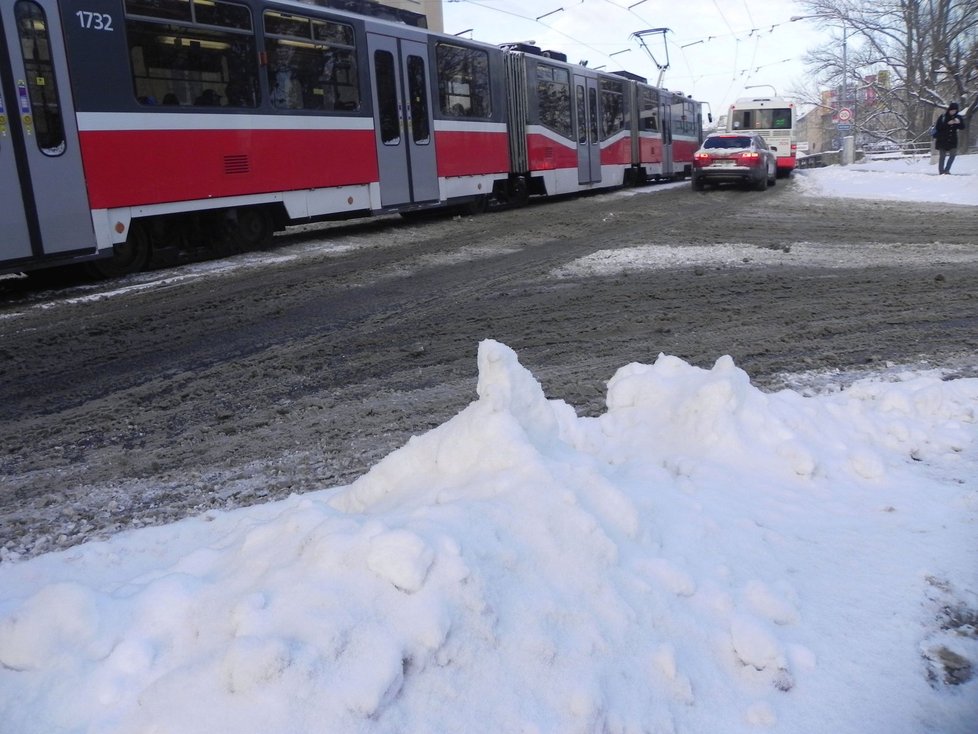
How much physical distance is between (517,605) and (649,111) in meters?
29.9

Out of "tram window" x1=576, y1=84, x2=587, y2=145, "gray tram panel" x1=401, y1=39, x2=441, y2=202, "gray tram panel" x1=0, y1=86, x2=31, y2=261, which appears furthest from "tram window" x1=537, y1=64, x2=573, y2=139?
"gray tram panel" x1=0, y1=86, x2=31, y2=261

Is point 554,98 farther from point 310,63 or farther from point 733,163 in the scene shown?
point 310,63

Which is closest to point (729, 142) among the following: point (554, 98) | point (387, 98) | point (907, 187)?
point (907, 187)

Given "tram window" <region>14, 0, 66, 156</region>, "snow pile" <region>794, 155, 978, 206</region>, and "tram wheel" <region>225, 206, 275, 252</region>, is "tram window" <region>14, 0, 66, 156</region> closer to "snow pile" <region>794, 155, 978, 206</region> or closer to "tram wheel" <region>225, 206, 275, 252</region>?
"tram wheel" <region>225, 206, 275, 252</region>

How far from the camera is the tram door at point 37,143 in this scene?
846 cm

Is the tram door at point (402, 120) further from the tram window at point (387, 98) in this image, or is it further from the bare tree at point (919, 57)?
the bare tree at point (919, 57)

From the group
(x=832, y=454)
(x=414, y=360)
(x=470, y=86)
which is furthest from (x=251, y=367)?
(x=470, y=86)

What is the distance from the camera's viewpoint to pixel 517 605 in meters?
2.34

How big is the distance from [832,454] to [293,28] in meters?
10.9

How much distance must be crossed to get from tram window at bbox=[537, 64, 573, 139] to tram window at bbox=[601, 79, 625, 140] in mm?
2971

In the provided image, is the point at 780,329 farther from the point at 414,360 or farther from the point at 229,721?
the point at 229,721

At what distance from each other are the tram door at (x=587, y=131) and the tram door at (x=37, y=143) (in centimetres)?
1566

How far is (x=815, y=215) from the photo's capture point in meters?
15.7

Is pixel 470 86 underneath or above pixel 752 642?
above
